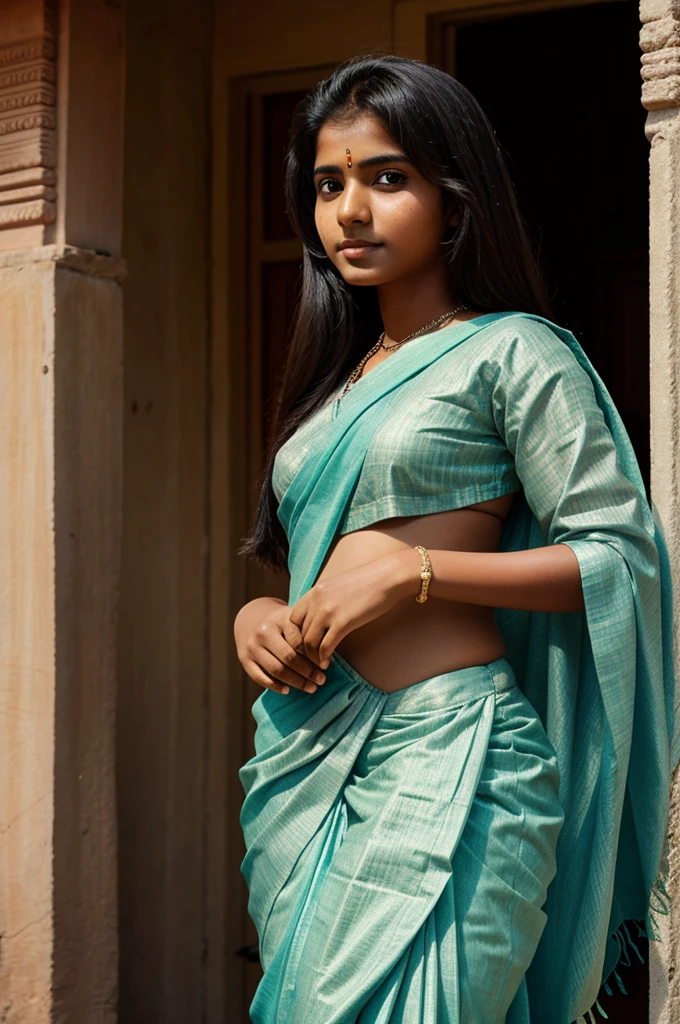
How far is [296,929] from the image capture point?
209 cm

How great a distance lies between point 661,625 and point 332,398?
695 mm

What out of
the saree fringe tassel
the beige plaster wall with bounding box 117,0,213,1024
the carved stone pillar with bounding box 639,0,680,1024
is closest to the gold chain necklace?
the carved stone pillar with bounding box 639,0,680,1024

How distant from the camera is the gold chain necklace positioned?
229 centimetres

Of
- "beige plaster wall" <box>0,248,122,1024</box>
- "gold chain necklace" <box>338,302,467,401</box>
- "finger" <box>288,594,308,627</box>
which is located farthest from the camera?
"beige plaster wall" <box>0,248,122,1024</box>

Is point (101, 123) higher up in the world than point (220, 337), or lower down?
higher up

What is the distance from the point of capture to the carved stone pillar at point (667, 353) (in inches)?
91.7

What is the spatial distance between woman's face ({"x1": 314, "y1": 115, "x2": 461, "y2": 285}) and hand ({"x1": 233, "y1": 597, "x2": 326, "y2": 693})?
1.91 ft

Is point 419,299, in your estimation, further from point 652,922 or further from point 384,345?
point 652,922

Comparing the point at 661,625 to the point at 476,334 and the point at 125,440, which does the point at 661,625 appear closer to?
the point at 476,334

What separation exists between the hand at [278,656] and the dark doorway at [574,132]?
2394 mm

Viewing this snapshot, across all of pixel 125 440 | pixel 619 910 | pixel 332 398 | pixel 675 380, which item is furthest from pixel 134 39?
pixel 619 910

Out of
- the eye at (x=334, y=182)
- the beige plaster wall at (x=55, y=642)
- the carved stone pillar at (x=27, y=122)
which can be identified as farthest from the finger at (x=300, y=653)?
the carved stone pillar at (x=27, y=122)

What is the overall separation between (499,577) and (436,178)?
2.17 feet

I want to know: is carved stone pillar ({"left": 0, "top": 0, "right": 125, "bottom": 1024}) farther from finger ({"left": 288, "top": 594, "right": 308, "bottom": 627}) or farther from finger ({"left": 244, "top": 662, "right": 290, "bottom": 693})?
finger ({"left": 288, "top": 594, "right": 308, "bottom": 627})
